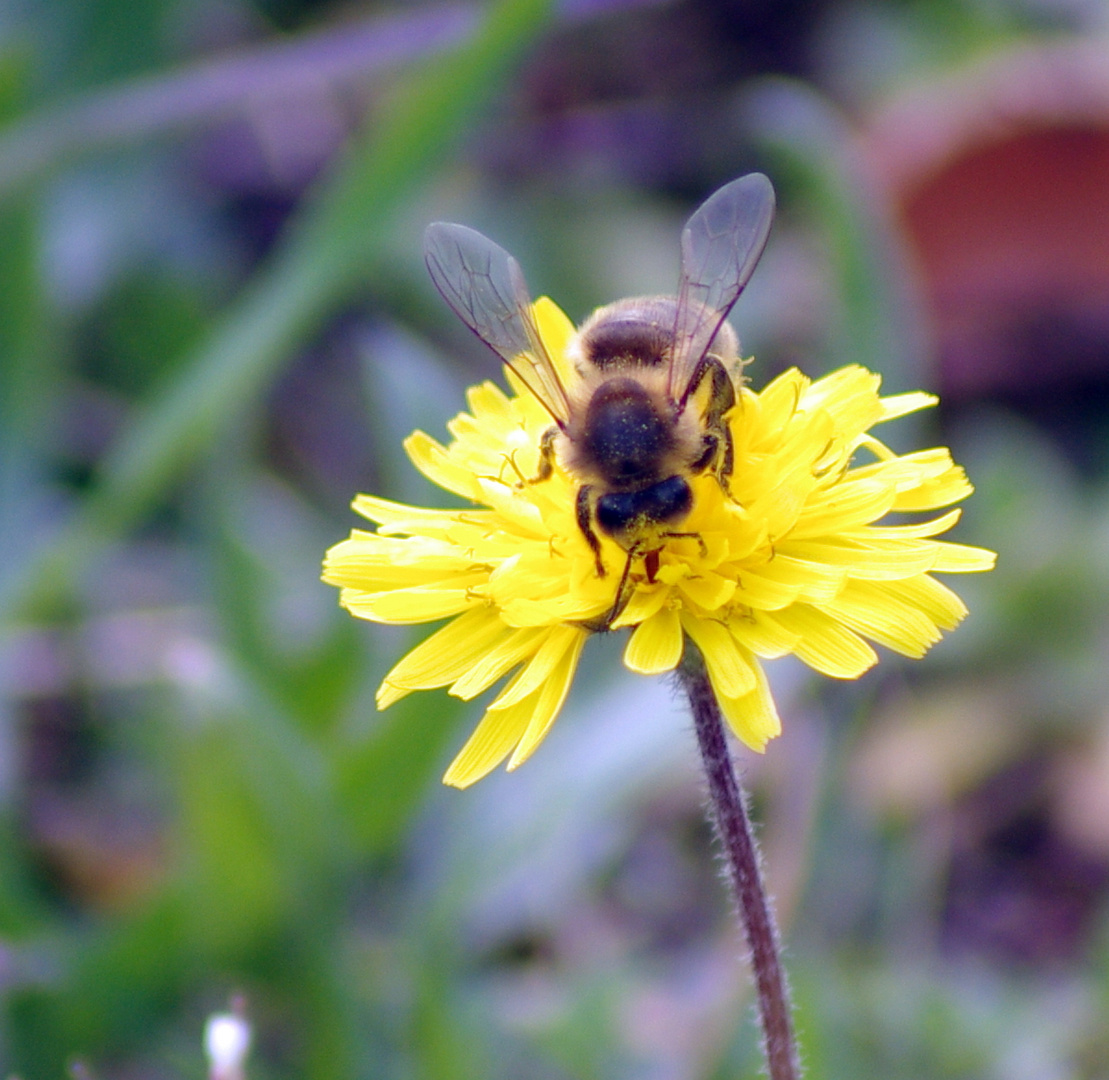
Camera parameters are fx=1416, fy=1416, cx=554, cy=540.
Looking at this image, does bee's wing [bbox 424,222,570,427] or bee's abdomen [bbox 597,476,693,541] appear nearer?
bee's abdomen [bbox 597,476,693,541]

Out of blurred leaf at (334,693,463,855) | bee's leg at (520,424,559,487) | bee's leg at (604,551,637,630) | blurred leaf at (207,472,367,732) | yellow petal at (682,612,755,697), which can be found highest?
blurred leaf at (207,472,367,732)

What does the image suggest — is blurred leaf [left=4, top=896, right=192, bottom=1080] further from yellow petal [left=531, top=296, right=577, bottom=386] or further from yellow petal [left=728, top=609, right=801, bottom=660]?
yellow petal [left=728, top=609, right=801, bottom=660]

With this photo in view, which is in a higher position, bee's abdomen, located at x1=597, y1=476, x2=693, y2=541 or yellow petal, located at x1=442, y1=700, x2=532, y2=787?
bee's abdomen, located at x1=597, y1=476, x2=693, y2=541

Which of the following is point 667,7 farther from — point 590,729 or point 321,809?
point 321,809

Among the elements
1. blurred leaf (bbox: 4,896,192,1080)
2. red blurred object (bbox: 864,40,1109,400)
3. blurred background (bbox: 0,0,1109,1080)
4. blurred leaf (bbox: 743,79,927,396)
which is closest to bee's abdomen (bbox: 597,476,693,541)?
blurred background (bbox: 0,0,1109,1080)

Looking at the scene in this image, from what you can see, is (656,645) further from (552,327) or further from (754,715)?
(552,327)

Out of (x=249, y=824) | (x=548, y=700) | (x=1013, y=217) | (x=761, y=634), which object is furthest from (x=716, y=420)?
(x=1013, y=217)

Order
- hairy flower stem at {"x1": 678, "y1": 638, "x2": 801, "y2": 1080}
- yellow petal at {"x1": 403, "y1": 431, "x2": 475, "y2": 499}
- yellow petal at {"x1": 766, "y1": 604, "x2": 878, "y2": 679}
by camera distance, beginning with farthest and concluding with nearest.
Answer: yellow petal at {"x1": 403, "y1": 431, "x2": 475, "y2": 499}
yellow petal at {"x1": 766, "y1": 604, "x2": 878, "y2": 679}
hairy flower stem at {"x1": 678, "y1": 638, "x2": 801, "y2": 1080}
